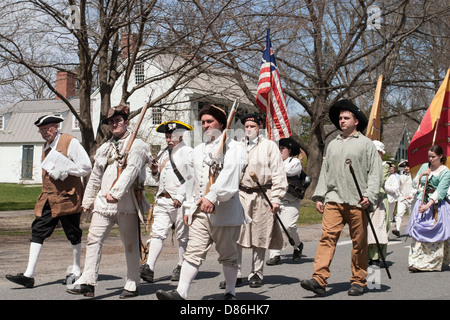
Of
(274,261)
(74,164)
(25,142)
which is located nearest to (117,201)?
(74,164)

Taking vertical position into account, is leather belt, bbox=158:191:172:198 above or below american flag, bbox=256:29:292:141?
below

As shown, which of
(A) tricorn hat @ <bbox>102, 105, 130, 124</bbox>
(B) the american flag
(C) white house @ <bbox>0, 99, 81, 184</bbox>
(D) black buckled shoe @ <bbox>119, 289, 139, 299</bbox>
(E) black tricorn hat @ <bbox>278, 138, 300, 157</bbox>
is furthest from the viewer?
(C) white house @ <bbox>0, 99, 81, 184</bbox>

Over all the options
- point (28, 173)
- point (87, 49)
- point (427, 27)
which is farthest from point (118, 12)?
point (28, 173)

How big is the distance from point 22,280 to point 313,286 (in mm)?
3177

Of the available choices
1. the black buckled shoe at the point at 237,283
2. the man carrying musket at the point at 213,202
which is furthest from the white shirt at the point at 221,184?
the black buckled shoe at the point at 237,283

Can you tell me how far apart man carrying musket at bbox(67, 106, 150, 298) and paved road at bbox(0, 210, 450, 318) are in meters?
0.25

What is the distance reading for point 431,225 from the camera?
31.0 feet

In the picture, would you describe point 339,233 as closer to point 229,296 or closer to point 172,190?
point 229,296

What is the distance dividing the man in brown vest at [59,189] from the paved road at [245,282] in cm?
49

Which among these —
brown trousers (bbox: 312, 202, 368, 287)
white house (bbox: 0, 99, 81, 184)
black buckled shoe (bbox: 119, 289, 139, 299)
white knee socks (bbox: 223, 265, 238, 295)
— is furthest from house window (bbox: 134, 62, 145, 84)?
white house (bbox: 0, 99, 81, 184)

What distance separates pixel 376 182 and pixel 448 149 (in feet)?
14.7

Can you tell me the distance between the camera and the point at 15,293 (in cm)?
678

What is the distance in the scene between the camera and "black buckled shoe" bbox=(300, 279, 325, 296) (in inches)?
264

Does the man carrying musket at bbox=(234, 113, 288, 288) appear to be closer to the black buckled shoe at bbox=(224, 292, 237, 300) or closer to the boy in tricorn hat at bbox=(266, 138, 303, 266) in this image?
the black buckled shoe at bbox=(224, 292, 237, 300)
